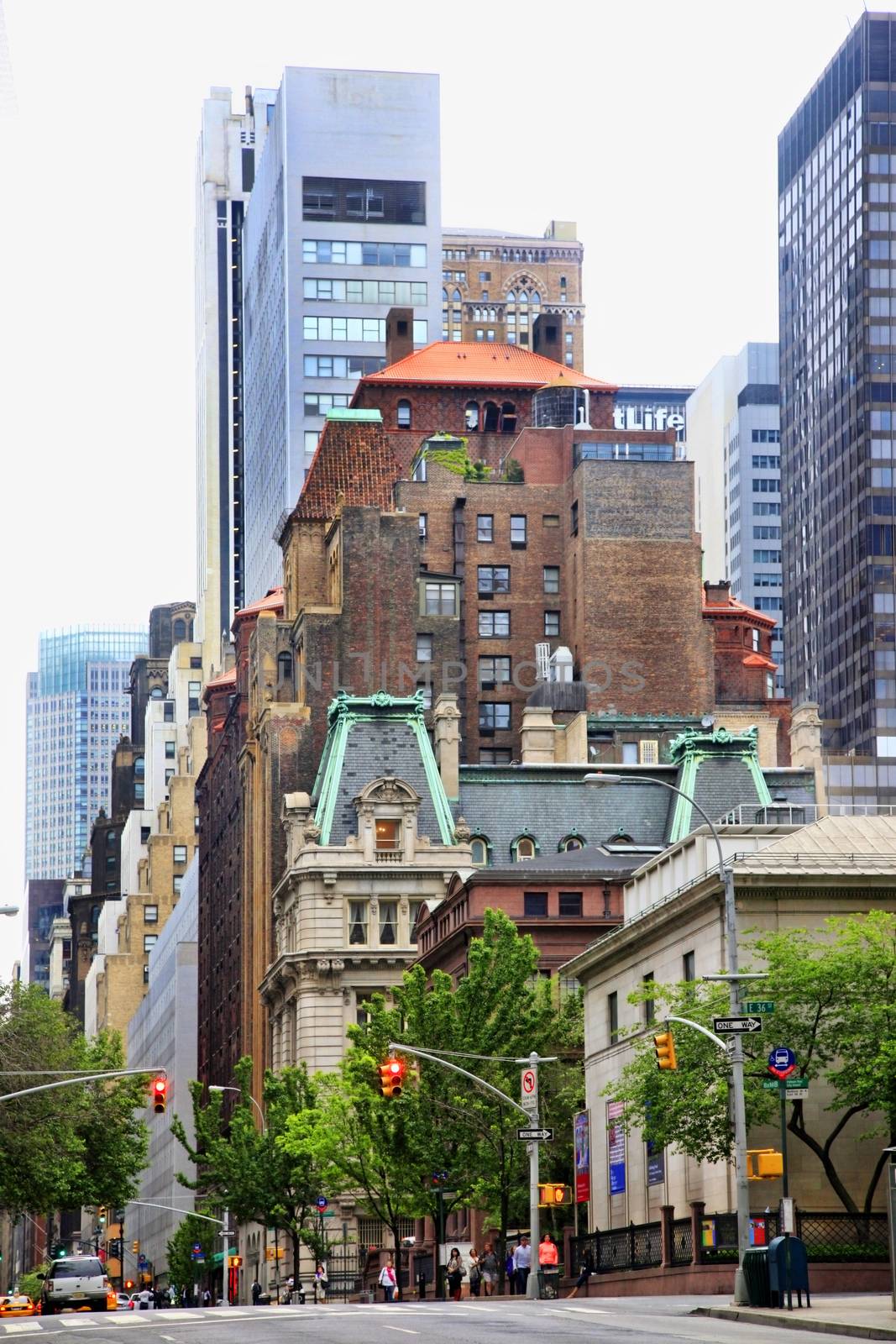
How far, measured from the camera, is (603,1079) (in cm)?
7856

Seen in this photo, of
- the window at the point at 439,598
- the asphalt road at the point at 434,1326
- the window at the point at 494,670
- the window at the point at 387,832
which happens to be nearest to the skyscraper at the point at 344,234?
the window at the point at 494,670

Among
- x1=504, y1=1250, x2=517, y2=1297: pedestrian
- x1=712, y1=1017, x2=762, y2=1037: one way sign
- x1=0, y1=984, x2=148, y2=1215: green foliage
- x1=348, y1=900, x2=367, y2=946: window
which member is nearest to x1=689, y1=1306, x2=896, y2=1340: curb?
x1=712, y1=1017, x2=762, y2=1037: one way sign

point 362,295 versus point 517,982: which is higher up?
point 362,295

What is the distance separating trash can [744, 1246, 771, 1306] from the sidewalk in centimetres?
38

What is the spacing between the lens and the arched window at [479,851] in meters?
116

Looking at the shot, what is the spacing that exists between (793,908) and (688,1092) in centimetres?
754

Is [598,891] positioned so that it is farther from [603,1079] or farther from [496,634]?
[496,634]

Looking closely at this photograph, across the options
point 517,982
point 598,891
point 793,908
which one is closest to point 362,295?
point 598,891

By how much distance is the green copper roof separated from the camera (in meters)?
116

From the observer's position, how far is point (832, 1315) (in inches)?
1711

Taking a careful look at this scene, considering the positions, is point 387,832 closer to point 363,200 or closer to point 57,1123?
point 57,1123

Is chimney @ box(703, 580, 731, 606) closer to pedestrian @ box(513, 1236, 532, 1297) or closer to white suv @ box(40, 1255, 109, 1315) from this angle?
pedestrian @ box(513, 1236, 532, 1297)

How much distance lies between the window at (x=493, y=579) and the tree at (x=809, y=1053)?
72964 mm

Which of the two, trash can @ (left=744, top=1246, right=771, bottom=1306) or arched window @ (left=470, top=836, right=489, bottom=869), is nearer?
trash can @ (left=744, top=1246, right=771, bottom=1306)
